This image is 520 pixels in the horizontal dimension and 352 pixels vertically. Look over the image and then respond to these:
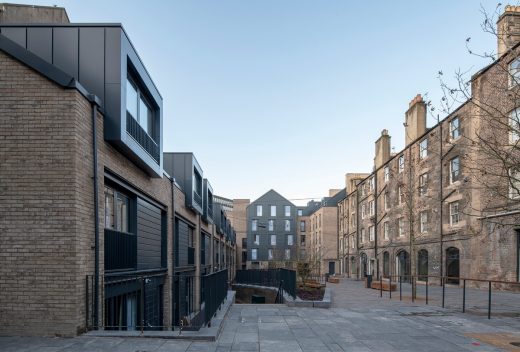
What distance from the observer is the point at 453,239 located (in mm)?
30531

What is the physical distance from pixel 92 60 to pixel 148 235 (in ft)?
20.9

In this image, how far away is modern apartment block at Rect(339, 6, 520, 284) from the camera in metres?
22.6

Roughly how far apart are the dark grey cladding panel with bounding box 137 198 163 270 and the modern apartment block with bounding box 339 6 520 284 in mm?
10409

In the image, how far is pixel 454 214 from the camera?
30.9 metres

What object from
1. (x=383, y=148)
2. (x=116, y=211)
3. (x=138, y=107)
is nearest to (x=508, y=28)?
(x=138, y=107)

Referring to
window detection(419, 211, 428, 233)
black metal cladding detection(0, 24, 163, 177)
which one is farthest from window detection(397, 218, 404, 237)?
black metal cladding detection(0, 24, 163, 177)

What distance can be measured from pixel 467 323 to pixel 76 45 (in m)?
11.9

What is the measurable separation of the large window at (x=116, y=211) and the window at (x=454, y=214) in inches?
954

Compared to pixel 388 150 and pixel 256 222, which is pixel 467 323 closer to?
pixel 388 150

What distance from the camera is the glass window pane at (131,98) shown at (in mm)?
11914

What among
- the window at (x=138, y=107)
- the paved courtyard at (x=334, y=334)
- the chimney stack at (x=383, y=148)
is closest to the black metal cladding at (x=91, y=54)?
the window at (x=138, y=107)

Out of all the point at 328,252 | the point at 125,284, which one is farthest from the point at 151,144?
the point at 328,252

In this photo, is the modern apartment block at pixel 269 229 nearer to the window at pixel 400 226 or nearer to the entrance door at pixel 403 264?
the entrance door at pixel 403 264

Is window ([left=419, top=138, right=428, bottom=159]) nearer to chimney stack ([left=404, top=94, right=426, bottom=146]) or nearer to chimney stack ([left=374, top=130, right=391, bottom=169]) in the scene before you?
chimney stack ([left=404, top=94, right=426, bottom=146])
